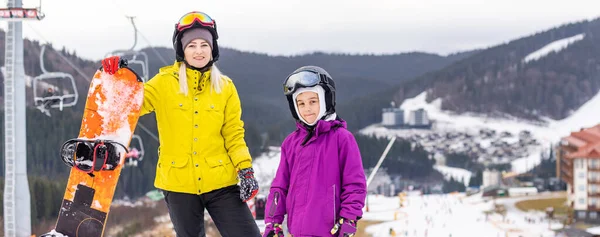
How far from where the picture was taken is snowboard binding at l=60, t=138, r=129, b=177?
3.58m

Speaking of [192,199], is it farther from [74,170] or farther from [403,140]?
[403,140]

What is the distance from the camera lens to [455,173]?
363ft

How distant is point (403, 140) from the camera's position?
118125mm

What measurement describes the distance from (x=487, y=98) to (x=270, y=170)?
277 ft

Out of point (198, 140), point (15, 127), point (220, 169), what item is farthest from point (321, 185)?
point (15, 127)

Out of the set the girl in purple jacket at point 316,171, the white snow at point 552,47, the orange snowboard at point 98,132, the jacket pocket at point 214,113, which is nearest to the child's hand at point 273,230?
the girl in purple jacket at point 316,171

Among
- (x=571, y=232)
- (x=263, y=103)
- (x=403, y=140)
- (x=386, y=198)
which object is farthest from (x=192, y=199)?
(x=403, y=140)

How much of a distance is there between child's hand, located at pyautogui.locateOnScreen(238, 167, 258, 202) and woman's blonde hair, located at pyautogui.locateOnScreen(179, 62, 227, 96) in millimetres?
462

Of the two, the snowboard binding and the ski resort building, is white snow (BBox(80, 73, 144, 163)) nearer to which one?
the snowboard binding

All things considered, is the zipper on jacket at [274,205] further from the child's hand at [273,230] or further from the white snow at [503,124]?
the white snow at [503,124]

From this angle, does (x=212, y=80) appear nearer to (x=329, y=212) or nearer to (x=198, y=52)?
(x=198, y=52)

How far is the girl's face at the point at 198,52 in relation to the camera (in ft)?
12.1

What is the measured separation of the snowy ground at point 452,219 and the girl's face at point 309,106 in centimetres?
5148

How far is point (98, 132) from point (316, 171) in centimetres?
121
